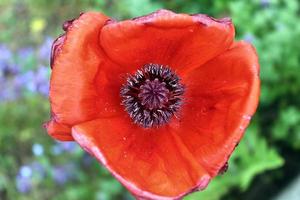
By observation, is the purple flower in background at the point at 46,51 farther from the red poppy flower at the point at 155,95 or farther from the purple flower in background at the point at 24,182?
the red poppy flower at the point at 155,95

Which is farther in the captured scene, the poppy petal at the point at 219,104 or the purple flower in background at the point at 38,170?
the purple flower in background at the point at 38,170

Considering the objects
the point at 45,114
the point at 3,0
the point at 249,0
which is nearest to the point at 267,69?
the point at 249,0

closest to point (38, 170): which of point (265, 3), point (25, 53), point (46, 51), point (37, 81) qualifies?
point (37, 81)

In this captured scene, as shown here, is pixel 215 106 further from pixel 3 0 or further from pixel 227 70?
pixel 3 0

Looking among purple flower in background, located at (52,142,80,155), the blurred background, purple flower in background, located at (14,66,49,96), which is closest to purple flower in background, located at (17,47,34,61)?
the blurred background

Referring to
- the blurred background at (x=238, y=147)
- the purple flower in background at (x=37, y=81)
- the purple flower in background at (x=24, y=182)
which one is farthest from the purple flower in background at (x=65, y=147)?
the purple flower in background at (x=37, y=81)

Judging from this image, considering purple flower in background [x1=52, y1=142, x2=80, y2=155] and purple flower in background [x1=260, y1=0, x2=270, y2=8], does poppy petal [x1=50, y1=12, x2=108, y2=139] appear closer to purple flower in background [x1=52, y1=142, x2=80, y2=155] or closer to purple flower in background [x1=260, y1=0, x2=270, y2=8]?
purple flower in background [x1=52, y1=142, x2=80, y2=155]
